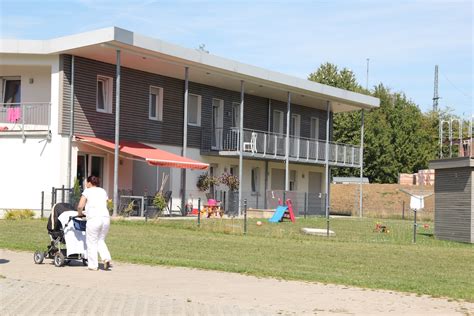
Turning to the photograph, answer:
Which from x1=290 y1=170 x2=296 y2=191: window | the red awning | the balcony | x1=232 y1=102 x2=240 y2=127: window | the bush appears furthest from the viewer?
x1=290 y1=170 x2=296 y2=191: window

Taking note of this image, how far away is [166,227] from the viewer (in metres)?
24.0

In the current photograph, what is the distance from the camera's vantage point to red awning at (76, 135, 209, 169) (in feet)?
94.9

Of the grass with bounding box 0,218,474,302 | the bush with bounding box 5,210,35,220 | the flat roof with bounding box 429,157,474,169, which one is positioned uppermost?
the flat roof with bounding box 429,157,474,169

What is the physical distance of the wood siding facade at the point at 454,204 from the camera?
22953 millimetres

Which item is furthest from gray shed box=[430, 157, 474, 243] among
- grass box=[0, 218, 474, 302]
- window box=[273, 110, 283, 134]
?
window box=[273, 110, 283, 134]

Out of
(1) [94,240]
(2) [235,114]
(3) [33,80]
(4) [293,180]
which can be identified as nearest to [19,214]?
(3) [33,80]

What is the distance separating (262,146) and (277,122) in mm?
5665

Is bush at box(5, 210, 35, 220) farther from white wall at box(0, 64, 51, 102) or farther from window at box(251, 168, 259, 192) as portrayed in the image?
window at box(251, 168, 259, 192)

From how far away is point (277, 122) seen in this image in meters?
43.1

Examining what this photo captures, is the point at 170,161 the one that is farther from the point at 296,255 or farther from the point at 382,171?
the point at 382,171

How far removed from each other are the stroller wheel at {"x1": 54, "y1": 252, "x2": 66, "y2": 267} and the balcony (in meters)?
23.1

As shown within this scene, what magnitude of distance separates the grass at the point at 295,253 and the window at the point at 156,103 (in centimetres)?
1011

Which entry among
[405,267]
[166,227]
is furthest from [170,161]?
[405,267]

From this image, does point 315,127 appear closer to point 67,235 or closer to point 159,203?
point 159,203
